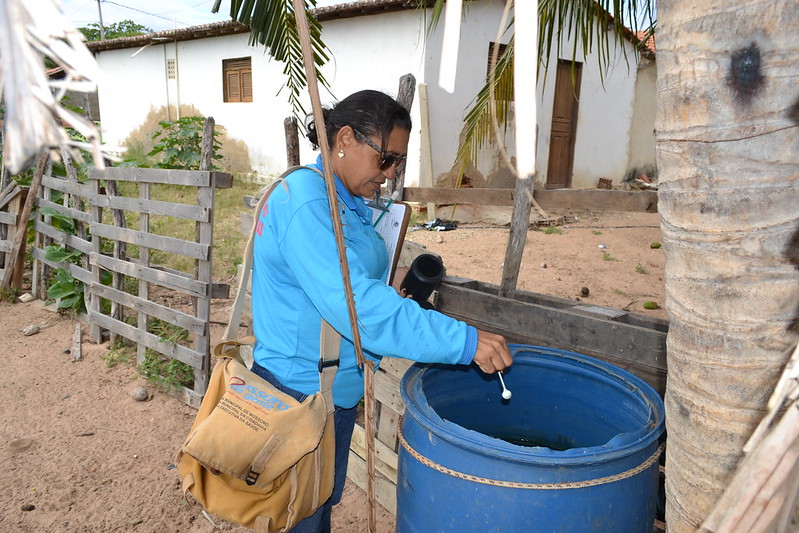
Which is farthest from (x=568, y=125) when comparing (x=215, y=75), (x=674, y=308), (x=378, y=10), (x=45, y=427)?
(x=674, y=308)

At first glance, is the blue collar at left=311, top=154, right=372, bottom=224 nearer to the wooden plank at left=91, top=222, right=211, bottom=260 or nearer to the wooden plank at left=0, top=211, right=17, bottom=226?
the wooden plank at left=91, top=222, right=211, bottom=260

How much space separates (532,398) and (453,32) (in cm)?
152

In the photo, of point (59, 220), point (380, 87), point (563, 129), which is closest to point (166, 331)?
point (59, 220)

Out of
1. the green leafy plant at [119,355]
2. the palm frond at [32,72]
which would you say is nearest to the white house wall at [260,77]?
the green leafy plant at [119,355]

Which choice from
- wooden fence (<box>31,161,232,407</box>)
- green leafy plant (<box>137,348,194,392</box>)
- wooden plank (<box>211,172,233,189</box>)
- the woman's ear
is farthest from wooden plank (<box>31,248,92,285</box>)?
the woman's ear

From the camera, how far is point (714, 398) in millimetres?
961

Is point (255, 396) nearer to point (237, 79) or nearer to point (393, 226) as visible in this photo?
point (393, 226)

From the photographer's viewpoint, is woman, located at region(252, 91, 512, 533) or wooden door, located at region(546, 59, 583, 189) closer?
woman, located at region(252, 91, 512, 533)

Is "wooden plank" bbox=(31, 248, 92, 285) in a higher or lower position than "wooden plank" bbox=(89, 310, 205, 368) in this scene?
higher

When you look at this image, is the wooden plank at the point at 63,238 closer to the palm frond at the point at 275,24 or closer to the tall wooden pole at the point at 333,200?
the palm frond at the point at 275,24

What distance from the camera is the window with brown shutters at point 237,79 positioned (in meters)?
11.8

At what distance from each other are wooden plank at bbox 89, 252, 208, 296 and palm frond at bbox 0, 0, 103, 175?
3.36 meters

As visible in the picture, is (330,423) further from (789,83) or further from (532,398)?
(789,83)

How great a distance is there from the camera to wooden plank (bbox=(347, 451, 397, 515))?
9.70 ft
